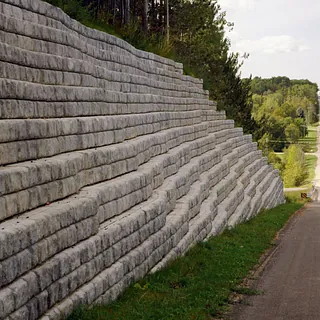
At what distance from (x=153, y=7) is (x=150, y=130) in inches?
727

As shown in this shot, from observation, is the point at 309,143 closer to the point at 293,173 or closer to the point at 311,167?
the point at 311,167

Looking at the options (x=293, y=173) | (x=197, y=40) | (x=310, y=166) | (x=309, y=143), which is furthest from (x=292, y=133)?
(x=197, y=40)

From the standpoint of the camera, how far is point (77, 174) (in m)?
9.20

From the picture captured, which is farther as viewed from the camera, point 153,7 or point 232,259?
point 153,7

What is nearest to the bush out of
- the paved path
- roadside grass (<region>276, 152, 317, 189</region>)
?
roadside grass (<region>276, 152, 317, 189</region>)

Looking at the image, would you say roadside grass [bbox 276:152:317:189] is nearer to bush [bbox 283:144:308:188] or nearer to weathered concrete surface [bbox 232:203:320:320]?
bush [bbox 283:144:308:188]

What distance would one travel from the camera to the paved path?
33.7 ft

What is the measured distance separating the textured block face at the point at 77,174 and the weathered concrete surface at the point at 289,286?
1823mm

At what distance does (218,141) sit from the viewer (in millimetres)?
27828

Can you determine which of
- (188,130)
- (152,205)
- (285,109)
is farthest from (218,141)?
(285,109)

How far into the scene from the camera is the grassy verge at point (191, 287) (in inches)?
348

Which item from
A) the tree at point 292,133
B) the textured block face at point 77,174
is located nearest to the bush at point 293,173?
the tree at point 292,133

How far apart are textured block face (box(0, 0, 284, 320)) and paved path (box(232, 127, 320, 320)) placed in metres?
1.81

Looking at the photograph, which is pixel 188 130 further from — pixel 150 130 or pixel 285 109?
pixel 285 109
